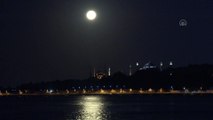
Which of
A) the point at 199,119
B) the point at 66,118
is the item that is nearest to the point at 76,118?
the point at 66,118

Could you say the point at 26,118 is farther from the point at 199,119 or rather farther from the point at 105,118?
the point at 199,119

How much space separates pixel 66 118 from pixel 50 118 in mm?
2136

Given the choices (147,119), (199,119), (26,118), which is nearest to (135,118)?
(147,119)

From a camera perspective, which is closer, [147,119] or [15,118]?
[147,119]

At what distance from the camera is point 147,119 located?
8062cm

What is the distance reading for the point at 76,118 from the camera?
82.6 metres

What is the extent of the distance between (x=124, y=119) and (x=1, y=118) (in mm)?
15807

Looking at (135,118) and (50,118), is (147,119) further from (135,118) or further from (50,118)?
(50,118)

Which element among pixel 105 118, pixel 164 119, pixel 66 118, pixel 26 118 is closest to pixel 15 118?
pixel 26 118

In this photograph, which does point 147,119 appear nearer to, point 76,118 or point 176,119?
point 176,119

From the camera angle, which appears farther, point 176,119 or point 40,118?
point 40,118

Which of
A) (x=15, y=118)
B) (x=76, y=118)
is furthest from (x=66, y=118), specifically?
(x=15, y=118)

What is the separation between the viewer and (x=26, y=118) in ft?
282

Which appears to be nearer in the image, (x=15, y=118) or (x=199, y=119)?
(x=199, y=119)
